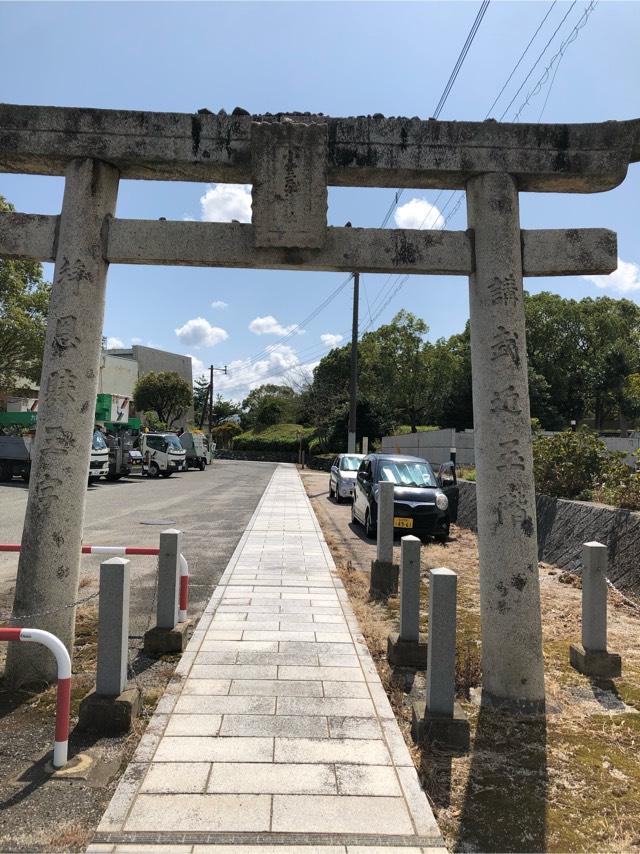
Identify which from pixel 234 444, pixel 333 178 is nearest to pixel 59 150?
pixel 333 178

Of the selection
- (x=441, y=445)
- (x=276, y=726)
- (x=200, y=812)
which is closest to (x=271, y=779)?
(x=200, y=812)

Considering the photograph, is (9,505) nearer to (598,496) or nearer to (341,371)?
(598,496)

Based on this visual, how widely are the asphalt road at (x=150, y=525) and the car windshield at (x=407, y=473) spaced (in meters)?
3.42

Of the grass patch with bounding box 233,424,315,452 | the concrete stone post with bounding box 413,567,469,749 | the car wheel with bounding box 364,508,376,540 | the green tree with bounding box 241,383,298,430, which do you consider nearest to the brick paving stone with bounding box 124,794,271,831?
the concrete stone post with bounding box 413,567,469,749

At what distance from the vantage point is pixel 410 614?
16.4 ft

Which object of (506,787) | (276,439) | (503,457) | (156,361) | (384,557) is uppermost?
(156,361)

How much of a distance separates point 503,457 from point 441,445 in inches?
711

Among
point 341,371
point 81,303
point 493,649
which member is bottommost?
point 493,649

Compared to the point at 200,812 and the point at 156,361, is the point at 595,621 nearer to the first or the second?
the point at 200,812

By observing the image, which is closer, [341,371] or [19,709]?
[19,709]

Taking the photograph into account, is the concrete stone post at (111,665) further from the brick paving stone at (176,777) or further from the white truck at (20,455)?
the white truck at (20,455)

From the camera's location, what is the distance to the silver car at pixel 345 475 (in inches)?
771

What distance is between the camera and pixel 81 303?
4.52 meters

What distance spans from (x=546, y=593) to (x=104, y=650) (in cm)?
562
